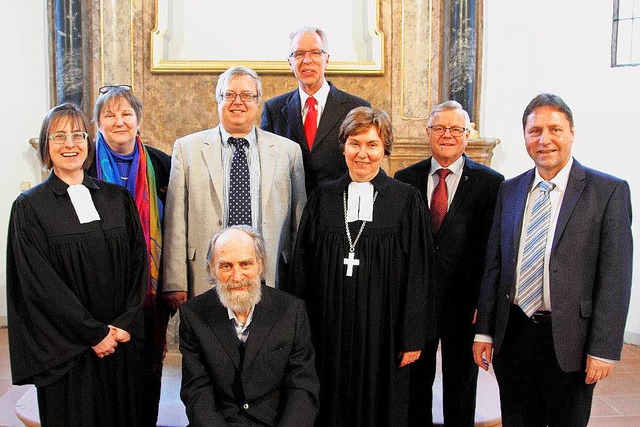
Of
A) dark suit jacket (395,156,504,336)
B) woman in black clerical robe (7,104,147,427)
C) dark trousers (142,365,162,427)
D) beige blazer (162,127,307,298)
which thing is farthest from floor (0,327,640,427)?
beige blazer (162,127,307,298)

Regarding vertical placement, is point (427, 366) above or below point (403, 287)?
below

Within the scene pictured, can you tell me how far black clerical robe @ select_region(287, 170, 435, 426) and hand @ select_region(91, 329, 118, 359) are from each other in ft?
2.77

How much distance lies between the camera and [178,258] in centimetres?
313

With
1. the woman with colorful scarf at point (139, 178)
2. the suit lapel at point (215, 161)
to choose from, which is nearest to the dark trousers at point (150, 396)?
the woman with colorful scarf at point (139, 178)

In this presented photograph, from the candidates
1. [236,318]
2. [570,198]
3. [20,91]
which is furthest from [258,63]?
[570,198]

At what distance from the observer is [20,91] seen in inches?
244

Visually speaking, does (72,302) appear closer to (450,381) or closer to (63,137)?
(63,137)

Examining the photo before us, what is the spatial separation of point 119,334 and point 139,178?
764mm

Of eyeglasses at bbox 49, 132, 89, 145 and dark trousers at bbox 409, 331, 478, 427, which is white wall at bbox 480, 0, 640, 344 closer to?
dark trousers at bbox 409, 331, 478, 427

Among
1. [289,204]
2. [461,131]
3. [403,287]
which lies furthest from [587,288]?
[289,204]

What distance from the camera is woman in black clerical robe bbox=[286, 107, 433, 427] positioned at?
295 centimetres

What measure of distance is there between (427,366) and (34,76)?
480 cm

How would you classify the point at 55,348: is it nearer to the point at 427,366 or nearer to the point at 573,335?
the point at 427,366

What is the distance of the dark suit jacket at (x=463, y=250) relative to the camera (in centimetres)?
315
